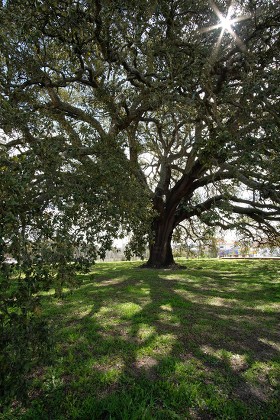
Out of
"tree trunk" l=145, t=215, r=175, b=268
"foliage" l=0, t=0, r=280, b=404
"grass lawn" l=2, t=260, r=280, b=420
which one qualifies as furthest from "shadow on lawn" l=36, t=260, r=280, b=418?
"tree trunk" l=145, t=215, r=175, b=268

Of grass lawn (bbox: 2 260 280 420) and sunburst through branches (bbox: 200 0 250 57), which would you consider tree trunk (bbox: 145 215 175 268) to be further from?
sunburst through branches (bbox: 200 0 250 57)

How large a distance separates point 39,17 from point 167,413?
22.7 feet

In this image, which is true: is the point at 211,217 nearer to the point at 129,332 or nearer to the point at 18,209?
the point at 129,332

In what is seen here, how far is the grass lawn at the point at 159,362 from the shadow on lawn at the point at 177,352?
1cm

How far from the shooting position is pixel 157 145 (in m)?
15.0

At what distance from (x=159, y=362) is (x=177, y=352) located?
471 mm

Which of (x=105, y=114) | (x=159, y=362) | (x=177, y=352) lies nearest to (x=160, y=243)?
(x=105, y=114)

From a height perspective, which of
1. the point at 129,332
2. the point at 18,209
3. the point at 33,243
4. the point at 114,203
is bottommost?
the point at 129,332

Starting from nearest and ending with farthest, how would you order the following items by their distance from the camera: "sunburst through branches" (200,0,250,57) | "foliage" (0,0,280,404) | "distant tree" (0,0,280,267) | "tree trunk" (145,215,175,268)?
1. "foliage" (0,0,280,404)
2. "distant tree" (0,0,280,267)
3. "sunburst through branches" (200,0,250,57)
4. "tree trunk" (145,215,175,268)

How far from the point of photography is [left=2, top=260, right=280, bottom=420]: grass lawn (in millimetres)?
3424

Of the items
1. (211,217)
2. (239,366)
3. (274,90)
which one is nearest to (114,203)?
(211,217)

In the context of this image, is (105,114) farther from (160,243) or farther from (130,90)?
(160,243)

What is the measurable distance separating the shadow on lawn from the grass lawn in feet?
0.04

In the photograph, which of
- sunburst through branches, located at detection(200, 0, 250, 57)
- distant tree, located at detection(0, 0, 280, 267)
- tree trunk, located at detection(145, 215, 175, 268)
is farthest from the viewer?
tree trunk, located at detection(145, 215, 175, 268)
